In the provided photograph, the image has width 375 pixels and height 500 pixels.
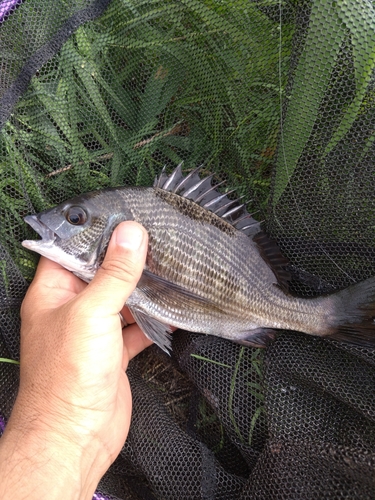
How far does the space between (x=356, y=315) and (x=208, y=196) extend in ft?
4.04

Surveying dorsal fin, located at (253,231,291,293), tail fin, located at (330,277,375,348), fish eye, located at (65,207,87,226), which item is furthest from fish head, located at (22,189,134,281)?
tail fin, located at (330,277,375,348)

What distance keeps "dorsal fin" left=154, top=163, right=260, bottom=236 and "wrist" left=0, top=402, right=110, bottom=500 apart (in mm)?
1598

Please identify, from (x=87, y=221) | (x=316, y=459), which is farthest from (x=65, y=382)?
(x=316, y=459)

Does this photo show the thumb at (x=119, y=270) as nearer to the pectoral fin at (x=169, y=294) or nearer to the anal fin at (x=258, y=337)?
the pectoral fin at (x=169, y=294)

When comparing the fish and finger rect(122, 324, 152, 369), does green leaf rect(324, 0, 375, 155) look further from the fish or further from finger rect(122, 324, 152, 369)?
finger rect(122, 324, 152, 369)

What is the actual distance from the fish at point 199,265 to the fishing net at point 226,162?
0.57 ft

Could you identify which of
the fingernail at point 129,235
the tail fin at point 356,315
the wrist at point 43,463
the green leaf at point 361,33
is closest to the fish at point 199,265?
the tail fin at point 356,315

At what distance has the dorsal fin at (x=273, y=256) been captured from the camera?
286 centimetres

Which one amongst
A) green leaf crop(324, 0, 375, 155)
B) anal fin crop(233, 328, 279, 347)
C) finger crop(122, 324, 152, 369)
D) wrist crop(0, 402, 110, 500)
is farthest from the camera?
finger crop(122, 324, 152, 369)

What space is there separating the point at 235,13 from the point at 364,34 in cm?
83

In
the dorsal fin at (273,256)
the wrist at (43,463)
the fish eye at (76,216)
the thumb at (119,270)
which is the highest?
the fish eye at (76,216)

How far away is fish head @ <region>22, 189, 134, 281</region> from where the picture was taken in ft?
8.63

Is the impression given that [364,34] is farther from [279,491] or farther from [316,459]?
[279,491]

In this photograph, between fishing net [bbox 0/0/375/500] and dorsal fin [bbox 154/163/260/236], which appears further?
dorsal fin [bbox 154/163/260/236]
